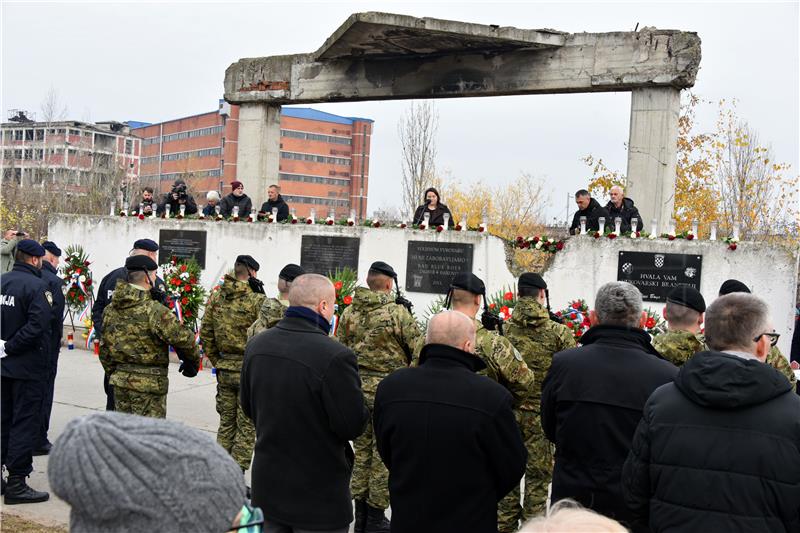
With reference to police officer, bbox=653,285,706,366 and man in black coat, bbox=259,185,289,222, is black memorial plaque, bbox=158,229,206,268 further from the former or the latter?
police officer, bbox=653,285,706,366

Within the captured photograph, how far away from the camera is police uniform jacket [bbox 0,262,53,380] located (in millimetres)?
6371

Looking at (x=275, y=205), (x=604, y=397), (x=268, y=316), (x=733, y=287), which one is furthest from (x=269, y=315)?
(x=275, y=205)

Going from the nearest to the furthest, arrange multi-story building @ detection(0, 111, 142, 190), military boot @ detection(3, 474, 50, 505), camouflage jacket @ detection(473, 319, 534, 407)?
1. camouflage jacket @ detection(473, 319, 534, 407)
2. military boot @ detection(3, 474, 50, 505)
3. multi-story building @ detection(0, 111, 142, 190)

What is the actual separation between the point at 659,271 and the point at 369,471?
5.69 m

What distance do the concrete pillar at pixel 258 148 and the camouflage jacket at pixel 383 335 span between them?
9519 millimetres

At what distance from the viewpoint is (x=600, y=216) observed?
10.8 metres

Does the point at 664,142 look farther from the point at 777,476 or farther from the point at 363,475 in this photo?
the point at 777,476

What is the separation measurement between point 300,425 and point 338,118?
102 meters

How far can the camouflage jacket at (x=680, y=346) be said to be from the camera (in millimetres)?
5090

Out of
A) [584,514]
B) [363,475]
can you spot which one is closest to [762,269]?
[363,475]

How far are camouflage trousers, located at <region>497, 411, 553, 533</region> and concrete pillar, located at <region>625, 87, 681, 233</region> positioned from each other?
6.60 metres

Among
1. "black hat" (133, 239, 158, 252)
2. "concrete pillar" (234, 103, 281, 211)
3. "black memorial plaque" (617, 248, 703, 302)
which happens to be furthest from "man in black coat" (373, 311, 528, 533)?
"concrete pillar" (234, 103, 281, 211)

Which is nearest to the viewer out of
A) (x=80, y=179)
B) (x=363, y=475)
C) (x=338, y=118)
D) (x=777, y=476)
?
(x=777, y=476)

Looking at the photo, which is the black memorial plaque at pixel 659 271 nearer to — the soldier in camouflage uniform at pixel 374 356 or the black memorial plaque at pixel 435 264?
the black memorial plaque at pixel 435 264
